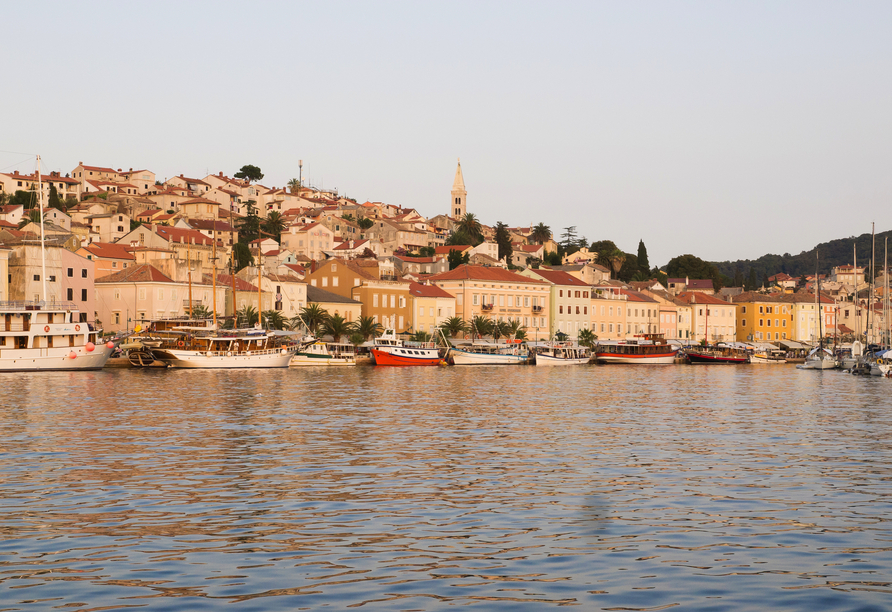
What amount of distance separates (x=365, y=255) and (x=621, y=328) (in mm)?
39959

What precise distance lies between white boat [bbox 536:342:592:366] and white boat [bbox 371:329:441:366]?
13.6 metres

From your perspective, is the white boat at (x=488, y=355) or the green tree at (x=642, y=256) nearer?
the white boat at (x=488, y=355)

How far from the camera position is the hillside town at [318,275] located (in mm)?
97375

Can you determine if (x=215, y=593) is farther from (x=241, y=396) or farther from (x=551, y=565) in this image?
(x=241, y=396)

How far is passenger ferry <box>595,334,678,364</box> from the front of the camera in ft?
375

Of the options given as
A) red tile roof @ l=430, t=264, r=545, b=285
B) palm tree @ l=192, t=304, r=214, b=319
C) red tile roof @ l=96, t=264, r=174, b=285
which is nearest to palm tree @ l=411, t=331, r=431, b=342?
red tile roof @ l=430, t=264, r=545, b=285

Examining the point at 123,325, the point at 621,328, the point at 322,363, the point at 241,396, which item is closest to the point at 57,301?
the point at 123,325

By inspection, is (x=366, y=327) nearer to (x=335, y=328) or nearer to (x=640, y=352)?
(x=335, y=328)

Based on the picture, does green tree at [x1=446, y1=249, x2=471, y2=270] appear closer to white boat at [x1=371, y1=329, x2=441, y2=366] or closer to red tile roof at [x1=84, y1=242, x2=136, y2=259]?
red tile roof at [x1=84, y1=242, x2=136, y2=259]

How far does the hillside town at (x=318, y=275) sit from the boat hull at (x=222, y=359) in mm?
6004

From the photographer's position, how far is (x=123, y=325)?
97.1 metres

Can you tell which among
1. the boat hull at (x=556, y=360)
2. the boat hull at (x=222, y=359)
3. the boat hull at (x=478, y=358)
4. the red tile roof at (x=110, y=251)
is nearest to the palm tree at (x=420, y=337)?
→ the boat hull at (x=478, y=358)

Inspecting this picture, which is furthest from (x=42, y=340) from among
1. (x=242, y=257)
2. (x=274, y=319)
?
(x=242, y=257)

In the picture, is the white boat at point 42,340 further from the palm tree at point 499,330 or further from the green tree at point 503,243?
the green tree at point 503,243
